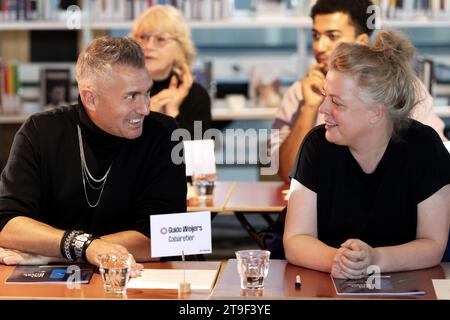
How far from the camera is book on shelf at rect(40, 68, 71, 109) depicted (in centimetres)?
724

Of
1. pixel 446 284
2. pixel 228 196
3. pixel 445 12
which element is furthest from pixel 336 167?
pixel 445 12

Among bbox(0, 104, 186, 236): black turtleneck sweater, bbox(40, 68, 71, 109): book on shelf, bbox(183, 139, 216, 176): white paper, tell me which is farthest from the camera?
bbox(40, 68, 71, 109): book on shelf

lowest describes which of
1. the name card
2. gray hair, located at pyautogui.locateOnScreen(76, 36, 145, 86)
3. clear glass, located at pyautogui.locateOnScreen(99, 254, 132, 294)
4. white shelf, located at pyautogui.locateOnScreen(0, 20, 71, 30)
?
clear glass, located at pyautogui.locateOnScreen(99, 254, 132, 294)

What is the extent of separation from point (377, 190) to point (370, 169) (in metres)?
0.08

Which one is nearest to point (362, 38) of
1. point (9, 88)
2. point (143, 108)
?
point (143, 108)

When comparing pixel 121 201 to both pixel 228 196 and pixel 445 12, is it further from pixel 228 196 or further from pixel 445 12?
pixel 445 12

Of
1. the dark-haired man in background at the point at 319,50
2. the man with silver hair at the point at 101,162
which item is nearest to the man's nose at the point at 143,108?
the man with silver hair at the point at 101,162

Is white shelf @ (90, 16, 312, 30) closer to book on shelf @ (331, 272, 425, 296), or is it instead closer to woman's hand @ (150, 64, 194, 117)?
woman's hand @ (150, 64, 194, 117)

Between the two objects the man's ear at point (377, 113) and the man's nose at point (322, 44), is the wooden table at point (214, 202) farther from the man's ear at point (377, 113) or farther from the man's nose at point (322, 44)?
the man's ear at point (377, 113)

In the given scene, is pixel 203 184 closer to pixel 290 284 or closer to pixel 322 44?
pixel 322 44

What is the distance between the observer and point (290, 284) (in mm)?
2973

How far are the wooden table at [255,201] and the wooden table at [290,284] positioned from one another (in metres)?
1.03

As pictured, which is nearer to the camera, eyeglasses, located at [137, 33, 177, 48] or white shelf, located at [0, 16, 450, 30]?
eyeglasses, located at [137, 33, 177, 48]

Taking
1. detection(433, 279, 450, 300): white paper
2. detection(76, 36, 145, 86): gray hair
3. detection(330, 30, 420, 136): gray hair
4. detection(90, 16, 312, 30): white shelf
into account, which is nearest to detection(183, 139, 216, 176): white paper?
detection(76, 36, 145, 86): gray hair
